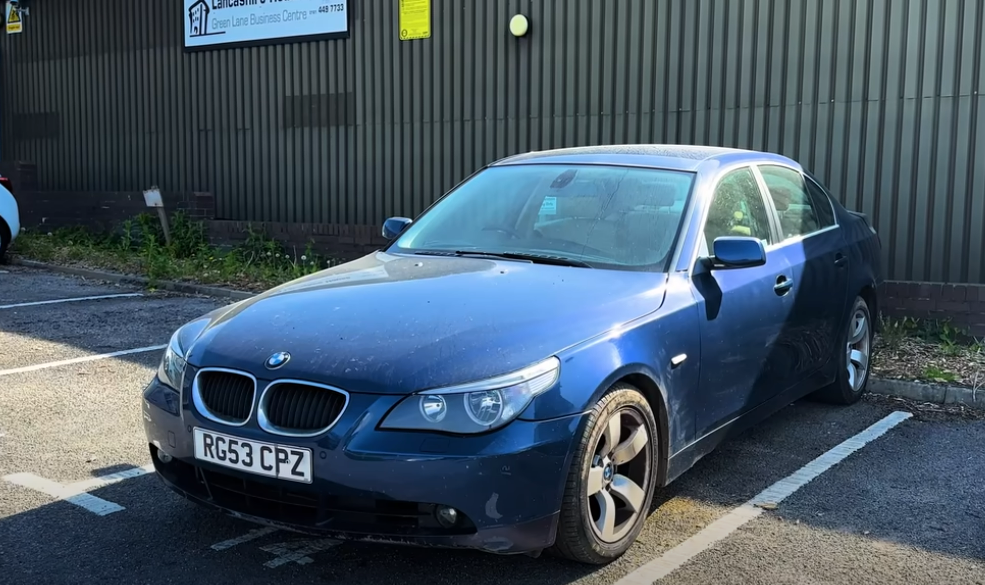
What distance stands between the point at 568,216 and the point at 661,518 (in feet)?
4.75

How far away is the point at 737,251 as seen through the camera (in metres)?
4.24

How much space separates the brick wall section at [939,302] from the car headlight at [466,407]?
538 centimetres

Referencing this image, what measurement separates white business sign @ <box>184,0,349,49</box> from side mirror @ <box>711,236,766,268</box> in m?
8.97

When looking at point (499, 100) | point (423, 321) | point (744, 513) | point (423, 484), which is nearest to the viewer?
point (423, 484)

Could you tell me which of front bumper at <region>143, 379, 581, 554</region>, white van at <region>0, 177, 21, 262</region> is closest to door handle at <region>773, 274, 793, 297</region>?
front bumper at <region>143, 379, 581, 554</region>

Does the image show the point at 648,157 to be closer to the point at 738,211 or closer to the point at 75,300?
the point at 738,211

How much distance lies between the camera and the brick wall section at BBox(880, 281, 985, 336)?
7844 mm

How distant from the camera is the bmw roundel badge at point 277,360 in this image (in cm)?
340

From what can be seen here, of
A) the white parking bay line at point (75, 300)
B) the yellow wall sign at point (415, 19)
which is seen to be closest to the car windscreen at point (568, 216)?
the white parking bay line at point (75, 300)

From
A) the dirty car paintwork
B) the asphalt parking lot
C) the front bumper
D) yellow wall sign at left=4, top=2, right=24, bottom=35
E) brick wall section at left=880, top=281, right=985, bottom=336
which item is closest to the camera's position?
the front bumper

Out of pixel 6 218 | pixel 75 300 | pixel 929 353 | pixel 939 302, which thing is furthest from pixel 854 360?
pixel 6 218

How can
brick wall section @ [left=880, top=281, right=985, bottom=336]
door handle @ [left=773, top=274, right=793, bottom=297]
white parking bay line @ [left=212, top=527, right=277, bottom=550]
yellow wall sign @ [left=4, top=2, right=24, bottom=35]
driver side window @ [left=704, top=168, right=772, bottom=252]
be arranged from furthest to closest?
yellow wall sign @ [left=4, top=2, right=24, bottom=35] < brick wall section @ [left=880, top=281, right=985, bottom=336] < door handle @ [left=773, top=274, right=793, bottom=297] < driver side window @ [left=704, top=168, right=772, bottom=252] < white parking bay line @ [left=212, top=527, right=277, bottom=550]

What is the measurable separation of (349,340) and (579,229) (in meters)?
1.50

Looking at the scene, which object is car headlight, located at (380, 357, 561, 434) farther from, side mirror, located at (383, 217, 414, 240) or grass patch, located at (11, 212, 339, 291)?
grass patch, located at (11, 212, 339, 291)
